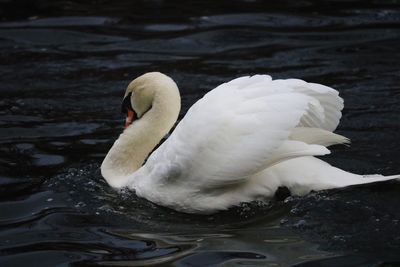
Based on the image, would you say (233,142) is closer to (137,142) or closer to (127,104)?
(137,142)

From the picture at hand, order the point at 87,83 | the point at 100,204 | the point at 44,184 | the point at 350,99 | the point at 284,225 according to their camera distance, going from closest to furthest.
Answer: the point at 284,225
the point at 100,204
the point at 44,184
the point at 350,99
the point at 87,83

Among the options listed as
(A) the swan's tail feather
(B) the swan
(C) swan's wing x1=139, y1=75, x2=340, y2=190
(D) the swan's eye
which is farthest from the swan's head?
(A) the swan's tail feather

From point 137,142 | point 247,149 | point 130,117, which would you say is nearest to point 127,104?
point 130,117

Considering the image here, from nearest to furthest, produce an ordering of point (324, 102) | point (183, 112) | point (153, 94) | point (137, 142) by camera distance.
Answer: point (324, 102)
point (153, 94)
point (137, 142)
point (183, 112)

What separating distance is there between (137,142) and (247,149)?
4.85ft

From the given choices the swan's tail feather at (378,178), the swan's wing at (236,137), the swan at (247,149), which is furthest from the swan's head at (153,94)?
the swan's tail feather at (378,178)

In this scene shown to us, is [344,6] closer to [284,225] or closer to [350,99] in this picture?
[350,99]

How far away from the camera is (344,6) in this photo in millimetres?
13305

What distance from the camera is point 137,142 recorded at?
7.42 m

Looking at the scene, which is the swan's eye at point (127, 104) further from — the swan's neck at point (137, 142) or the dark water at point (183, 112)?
the dark water at point (183, 112)

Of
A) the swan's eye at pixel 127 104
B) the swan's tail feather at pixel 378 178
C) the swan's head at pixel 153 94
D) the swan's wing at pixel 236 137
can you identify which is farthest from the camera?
the swan's eye at pixel 127 104

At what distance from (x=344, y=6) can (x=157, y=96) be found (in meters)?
6.80

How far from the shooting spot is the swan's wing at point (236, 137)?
20.3 feet

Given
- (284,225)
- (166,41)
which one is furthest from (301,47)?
(284,225)
